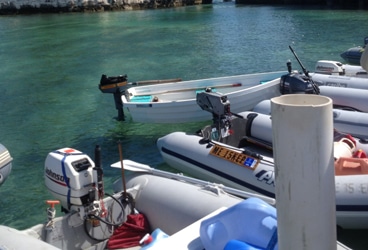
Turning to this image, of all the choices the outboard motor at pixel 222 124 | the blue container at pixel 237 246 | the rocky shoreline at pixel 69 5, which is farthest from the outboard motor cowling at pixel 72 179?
the rocky shoreline at pixel 69 5

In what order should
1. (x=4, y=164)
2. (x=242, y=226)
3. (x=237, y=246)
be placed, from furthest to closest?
(x=4, y=164) < (x=242, y=226) < (x=237, y=246)

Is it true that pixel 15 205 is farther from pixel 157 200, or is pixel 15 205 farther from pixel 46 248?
pixel 46 248

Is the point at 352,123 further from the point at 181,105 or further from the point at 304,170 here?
the point at 304,170

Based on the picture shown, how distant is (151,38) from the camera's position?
25.6 meters

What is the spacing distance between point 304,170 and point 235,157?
4.19 metres

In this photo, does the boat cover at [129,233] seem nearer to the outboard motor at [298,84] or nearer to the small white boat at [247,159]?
the small white boat at [247,159]

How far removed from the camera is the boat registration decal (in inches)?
226

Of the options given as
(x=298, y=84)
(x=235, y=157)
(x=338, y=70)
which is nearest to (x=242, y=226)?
(x=235, y=157)

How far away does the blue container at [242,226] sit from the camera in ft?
9.12

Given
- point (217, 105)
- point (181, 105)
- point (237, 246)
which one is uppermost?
point (237, 246)

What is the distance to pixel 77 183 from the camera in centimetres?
460

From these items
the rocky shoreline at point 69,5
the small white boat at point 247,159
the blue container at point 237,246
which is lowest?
the small white boat at point 247,159

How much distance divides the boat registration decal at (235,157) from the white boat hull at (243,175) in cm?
4

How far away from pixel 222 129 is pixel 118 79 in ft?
9.43
